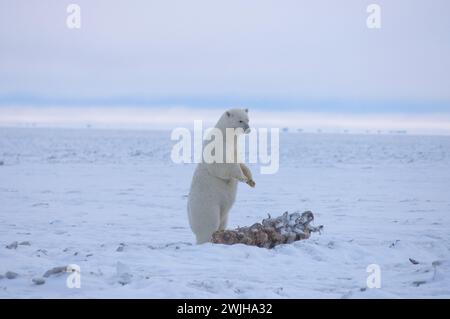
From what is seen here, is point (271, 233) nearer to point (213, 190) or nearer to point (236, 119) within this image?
point (213, 190)

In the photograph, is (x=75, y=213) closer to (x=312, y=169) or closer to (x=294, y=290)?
(x=294, y=290)

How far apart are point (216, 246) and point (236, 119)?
2136 millimetres

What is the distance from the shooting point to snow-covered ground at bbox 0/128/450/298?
5176mm

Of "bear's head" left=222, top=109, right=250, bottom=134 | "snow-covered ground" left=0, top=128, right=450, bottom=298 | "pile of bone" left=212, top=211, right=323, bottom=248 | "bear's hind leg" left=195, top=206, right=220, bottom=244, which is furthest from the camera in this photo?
"bear's head" left=222, top=109, right=250, bottom=134

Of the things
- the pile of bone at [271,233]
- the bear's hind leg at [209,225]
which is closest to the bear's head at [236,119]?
the bear's hind leg at [209,225]

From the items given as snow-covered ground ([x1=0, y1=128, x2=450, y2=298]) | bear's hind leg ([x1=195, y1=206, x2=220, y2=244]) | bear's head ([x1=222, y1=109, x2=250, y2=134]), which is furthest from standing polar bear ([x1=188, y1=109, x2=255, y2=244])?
snow-covered ground ([x1=0, y1=128, x2=450, y2=298])

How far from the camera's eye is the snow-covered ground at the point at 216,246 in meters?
5.18

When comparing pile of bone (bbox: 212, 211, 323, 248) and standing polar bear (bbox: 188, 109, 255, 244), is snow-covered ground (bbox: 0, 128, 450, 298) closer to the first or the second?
pile of bone (bbox: 212, 211, 323, 248)

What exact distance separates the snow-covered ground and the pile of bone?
0.24 metres

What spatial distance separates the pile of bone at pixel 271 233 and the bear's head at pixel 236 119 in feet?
4.64

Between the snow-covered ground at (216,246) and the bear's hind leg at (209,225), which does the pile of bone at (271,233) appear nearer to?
the snow-covered ground at (216,246)

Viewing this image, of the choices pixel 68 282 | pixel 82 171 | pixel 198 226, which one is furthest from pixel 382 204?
pixel 82 171

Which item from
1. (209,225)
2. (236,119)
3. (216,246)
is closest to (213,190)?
(209,225)

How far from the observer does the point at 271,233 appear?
24.2 ft
